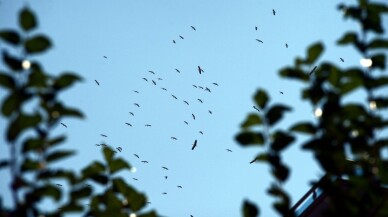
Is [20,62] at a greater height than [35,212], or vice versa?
[20,62]

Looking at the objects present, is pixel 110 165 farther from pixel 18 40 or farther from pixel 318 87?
pixel 318 87

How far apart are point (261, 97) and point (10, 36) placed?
5.42 feet

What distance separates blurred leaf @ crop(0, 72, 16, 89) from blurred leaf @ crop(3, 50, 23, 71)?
0.06m

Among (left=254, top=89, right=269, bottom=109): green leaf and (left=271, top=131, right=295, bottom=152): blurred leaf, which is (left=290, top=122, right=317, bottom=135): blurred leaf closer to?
(left=271, top=131, right=295, bottom=152): blurred leaf

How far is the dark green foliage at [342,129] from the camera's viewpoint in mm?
2119

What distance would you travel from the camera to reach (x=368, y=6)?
242 cm

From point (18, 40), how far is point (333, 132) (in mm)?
2130

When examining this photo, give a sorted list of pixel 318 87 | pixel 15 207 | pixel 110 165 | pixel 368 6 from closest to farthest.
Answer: pixel 15 207 < pixel 318 87 < pixel 368 6 < pixel 110 165

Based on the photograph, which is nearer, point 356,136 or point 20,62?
point 20,62

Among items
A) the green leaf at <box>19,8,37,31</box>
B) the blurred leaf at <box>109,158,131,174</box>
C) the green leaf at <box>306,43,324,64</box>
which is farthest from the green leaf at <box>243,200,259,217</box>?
the green leaf at <box>19,8,37,31</box>

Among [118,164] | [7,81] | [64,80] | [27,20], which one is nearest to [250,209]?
[118,164]

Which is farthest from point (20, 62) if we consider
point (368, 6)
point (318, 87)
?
point (368, 6)

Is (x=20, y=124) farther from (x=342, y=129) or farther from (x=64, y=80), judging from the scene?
(x=342, y=129)

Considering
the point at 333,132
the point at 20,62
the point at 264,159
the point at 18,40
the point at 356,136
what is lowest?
the point at 356,136
